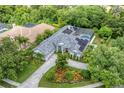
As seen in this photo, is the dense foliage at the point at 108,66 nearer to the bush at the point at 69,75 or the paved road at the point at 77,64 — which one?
the paved road at the point at 77,64

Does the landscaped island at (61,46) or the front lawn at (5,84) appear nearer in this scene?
the front lawn at (5,84)

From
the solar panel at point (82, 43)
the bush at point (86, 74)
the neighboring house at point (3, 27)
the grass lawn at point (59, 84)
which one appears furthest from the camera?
the neighboring house at point (3, 27)

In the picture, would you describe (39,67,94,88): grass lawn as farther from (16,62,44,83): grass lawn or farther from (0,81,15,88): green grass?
(0,81,15,88): green grass

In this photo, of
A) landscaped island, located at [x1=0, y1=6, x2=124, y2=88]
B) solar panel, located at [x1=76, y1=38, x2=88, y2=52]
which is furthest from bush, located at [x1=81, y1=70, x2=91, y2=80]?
solar panel, located at [x1=76, y1=38, x2=88, y2=52]

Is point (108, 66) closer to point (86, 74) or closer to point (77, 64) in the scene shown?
point (86, 74)

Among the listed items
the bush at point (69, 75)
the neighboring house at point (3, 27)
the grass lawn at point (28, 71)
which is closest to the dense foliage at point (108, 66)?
the bush at point (69, 75)

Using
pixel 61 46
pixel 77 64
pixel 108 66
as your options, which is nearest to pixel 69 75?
pixel 77 64
